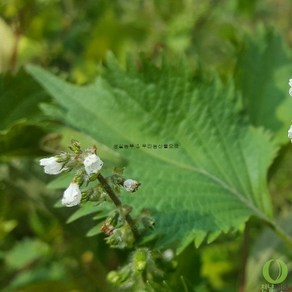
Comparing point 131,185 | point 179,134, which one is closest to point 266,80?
point 179,134

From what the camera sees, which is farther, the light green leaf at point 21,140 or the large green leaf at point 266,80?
the large green leaf at point 266,80

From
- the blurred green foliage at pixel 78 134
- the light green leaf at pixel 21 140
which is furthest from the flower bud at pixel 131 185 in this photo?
the light green leaf at pixel 21 140

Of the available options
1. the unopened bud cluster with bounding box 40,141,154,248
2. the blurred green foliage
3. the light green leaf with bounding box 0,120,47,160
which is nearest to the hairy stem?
the unopened bud cluster with bounding box 40,141,154,248

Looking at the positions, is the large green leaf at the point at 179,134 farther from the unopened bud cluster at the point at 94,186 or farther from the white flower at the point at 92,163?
the white flower at the point at 92,163

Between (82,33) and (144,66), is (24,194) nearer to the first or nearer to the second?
(144,66)

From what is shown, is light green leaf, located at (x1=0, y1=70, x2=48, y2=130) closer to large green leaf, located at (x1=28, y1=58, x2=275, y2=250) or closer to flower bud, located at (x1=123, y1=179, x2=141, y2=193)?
large green leaf, located at (x1=28, y1=58, x2=275, y2=250)
